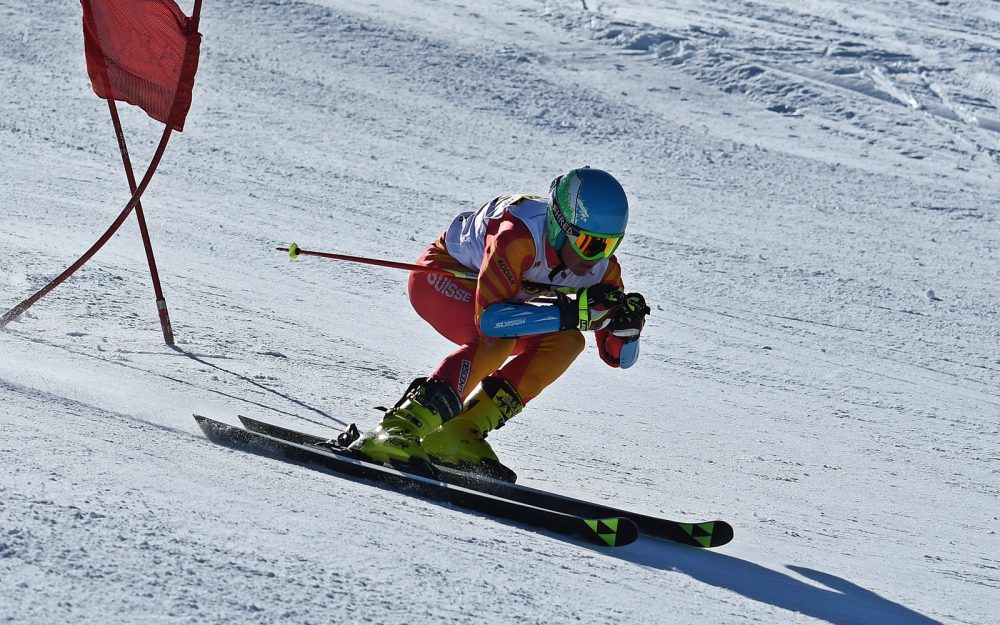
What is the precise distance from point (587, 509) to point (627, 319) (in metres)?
0.73

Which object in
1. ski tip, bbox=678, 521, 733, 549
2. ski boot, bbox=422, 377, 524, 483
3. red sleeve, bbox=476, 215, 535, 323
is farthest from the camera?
ski boot, bbox=422, 377, 524, 483

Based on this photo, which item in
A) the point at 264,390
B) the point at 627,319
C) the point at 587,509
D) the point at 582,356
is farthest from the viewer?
the point at 582,356

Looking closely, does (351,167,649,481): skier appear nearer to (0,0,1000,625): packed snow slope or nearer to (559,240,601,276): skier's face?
(559,240,601,276): skier's face

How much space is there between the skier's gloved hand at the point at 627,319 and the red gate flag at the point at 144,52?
2679 mm

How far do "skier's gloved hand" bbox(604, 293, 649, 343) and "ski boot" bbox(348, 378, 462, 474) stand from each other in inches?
26.3

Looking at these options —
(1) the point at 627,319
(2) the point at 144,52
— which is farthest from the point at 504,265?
(2) the point at 144,52

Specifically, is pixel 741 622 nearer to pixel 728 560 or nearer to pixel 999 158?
pixel 728 560

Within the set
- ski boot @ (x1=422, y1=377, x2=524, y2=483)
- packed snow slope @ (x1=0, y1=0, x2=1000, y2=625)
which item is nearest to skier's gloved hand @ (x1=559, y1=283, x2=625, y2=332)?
ski boot @ (x1=422, y1=377, x2=524, y2=483)

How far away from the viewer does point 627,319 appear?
412 centimetres

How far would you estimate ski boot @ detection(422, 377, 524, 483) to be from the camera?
4.17m

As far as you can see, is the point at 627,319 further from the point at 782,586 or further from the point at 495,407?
the point at 782,586

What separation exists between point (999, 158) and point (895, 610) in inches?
417

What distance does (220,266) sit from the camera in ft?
24.8

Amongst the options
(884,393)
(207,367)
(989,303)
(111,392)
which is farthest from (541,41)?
(111,392)
